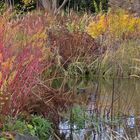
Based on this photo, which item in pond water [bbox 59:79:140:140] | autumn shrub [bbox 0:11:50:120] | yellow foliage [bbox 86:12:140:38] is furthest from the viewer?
yellow foliage [bbox 86:12:140:38]

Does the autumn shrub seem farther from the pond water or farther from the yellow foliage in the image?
the yellow foliage

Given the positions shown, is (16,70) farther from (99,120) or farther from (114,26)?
(114,26)

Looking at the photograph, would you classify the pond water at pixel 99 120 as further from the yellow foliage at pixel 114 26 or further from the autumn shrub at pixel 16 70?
the yellow foliage at pixel 114 26

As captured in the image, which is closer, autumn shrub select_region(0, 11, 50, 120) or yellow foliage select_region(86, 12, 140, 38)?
autumn shrub select_region(0, 11, 50, 120)

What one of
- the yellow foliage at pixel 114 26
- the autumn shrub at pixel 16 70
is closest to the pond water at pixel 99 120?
the autumn shrub at pixel 16 70

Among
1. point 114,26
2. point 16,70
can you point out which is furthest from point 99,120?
point 114,26

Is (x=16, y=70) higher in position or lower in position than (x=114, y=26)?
higher

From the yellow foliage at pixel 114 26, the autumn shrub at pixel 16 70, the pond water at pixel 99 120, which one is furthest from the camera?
the yellow foliage at pixel 114 26

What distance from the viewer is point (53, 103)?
586 cm

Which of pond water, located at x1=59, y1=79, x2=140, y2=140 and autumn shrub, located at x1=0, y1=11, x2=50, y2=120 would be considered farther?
pond water, located at x1=59, y1=79, x2=140, y2=140

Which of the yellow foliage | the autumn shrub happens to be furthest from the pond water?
the yellow foliage

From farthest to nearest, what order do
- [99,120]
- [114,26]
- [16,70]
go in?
Answer: [114,26], [99,120], [16,70]

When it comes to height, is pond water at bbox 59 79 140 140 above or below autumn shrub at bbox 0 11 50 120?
below

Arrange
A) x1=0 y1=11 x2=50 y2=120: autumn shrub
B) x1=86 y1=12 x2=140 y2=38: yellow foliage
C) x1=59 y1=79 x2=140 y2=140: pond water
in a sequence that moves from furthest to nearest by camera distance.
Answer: x1=86 y1=12 x2=140 y2=38: yellow foliage
x1=59 y1=79 x2=140 y2=140: pond water
x1=0 y1=11 x2=50 y2=120: autumn shrub
